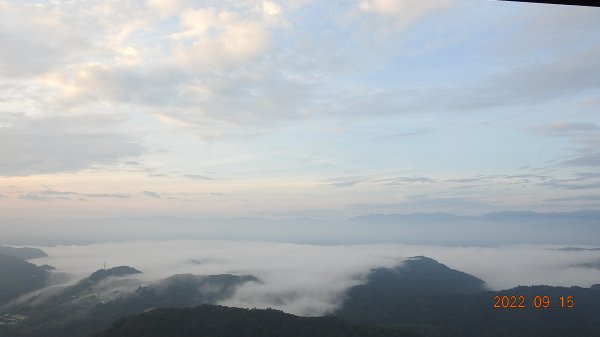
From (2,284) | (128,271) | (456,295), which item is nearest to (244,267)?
(128,271)

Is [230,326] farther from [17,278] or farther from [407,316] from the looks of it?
[17,278]

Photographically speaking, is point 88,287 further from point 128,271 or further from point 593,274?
point 593,274

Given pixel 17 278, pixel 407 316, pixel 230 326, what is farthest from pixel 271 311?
pixel 17 278

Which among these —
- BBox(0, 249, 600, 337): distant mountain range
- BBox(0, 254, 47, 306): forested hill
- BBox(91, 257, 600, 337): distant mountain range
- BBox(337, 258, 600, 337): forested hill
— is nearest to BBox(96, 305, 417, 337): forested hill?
BBox(91, 257, 600, 337): distant mountain range

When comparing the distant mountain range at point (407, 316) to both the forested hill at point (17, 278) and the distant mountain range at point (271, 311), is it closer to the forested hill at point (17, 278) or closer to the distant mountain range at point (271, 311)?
the distant mountain range at point (271, 311)

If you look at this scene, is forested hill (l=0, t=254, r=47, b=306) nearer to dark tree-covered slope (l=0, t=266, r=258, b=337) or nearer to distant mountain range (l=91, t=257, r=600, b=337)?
dark tree-covered slope (l=0, t=266, r=258, b=337)

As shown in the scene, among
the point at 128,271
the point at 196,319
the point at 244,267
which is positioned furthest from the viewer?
the point at 244,267
